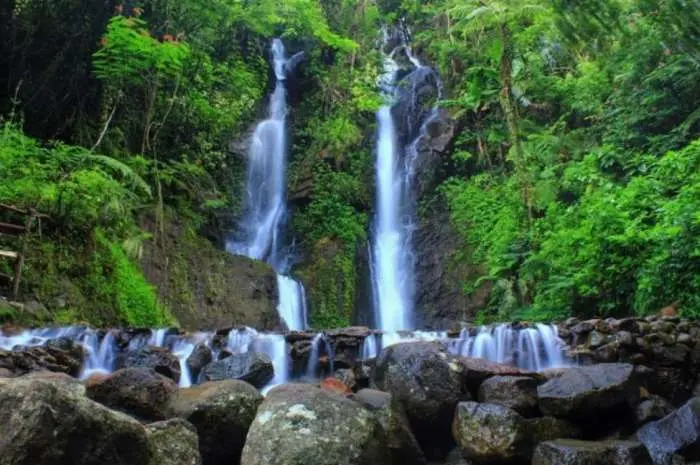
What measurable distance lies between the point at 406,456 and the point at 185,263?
9.96 m

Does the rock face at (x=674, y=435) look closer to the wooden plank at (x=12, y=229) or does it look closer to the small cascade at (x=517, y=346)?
the small cascade at (x=517, y=346)

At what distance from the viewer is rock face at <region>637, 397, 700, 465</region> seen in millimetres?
5695

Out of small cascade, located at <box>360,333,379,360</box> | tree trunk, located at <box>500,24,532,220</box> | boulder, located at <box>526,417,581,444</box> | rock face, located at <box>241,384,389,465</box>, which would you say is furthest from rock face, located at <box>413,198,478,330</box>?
rock face, located at <box>241,384,389,465</box>

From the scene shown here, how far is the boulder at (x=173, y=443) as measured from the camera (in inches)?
173

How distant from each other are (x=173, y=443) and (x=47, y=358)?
14.2ft

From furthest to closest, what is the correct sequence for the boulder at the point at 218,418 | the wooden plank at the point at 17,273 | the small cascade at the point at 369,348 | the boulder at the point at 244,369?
1. the wooden plank at the point at 17,273
2. the small cascade at the point at 369,348
3. the boulder at the point at 244,369
4. the boulder at the point at 218,418

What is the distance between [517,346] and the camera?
9.46m

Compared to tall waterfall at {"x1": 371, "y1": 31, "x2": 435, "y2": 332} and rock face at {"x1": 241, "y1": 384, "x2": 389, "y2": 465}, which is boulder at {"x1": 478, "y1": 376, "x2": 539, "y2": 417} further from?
tall waterfall at {"x1": 371, "y1": 31, "x2": 435, "y2": 332}

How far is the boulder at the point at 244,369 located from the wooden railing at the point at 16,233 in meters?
4.17

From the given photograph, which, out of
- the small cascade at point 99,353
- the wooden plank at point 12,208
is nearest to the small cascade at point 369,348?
the small cascade at point 99,353

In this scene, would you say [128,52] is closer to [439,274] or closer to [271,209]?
[271,209]

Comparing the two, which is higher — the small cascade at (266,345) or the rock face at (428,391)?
the small cascade at (266,345)

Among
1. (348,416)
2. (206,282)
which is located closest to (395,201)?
(206,282)

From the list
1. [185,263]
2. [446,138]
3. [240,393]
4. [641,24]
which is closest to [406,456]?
[240,393]
